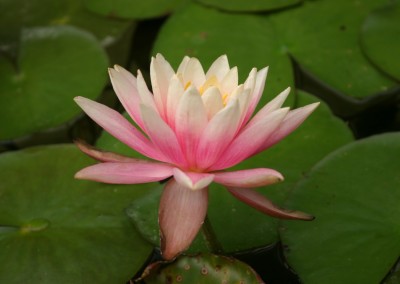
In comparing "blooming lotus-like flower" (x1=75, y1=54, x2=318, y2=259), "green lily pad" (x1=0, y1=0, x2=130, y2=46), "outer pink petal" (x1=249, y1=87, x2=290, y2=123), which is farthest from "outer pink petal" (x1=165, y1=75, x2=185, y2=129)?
"green lily pad" (x1=0, y1=0, x2=130, y2=46)

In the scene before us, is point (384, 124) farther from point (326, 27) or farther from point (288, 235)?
point (288, 235)

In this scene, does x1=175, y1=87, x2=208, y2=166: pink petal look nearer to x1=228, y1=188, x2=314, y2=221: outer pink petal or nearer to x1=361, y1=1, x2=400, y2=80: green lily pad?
x1=228, y1=188, x2=314, y2=221: outer pink petal

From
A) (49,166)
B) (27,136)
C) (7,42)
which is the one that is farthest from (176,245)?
(7,42)

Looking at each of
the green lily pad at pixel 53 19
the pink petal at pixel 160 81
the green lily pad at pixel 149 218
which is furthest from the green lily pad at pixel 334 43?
the pink petal at pixel 160 81

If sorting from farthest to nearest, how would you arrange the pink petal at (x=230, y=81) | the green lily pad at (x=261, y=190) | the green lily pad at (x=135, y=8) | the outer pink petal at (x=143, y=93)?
the green lily pad at (x=135, y=8), the green lily pad at (x=261, y=190), the pink petal at (x=230, y=81), the outer pink petal at (x=143, y=93)

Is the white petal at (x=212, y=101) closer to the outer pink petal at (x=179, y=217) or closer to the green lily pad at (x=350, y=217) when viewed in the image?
the outer pink petal at (x=179, y=217)

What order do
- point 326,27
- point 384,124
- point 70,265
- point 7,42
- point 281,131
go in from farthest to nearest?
point 7,42 < point 326,27 < point 384,124 < point 70,265 < point 281,131

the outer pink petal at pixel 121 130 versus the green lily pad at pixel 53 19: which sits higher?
the outer pink petal at pixel 121 130

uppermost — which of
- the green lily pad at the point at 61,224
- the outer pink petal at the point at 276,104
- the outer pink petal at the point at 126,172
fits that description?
the outer pink petal at the point at 276,104
